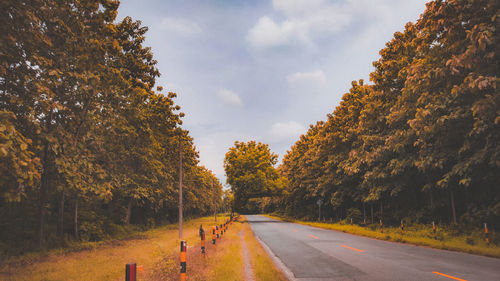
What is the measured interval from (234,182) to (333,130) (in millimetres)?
18559

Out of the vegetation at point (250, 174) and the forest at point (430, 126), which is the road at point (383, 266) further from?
the vegetation at point (250, 174)

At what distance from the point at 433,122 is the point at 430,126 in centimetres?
126

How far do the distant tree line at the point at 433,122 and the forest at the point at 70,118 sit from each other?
12.5 m

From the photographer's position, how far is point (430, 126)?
12625 mm

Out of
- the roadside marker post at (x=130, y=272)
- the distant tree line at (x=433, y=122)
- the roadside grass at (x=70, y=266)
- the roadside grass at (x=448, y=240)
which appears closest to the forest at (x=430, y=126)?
the distant tree line at (x=433, y=122)

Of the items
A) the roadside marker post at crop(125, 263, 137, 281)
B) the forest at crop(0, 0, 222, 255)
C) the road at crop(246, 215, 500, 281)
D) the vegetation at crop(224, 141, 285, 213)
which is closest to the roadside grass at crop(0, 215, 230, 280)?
the forest at crop(0, 0, 222, 255)

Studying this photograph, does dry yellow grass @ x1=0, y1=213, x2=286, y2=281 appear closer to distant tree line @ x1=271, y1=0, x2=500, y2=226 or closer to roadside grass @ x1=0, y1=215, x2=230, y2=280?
roadside grass @ x1=0, y1=215, x2=230, y2=280

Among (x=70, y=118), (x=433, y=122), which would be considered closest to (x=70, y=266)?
(x=70, y=118)

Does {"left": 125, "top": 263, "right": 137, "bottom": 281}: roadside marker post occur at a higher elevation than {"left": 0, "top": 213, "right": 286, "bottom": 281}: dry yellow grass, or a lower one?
higher

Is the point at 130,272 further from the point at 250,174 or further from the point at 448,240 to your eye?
the point at 250,174

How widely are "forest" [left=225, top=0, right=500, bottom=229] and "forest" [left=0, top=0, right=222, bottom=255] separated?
1253 cm

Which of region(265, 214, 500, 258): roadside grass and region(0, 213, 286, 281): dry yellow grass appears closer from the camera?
region(0, 213, 286, 281): dry yellow grass

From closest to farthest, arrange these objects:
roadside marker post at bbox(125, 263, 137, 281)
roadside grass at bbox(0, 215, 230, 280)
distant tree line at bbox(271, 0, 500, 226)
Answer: roadside marker post at bbox(125, 263, 137, 281) < roadside grass at bbox(0, 215, 230, 280) < distant tree line at bbox(271, 0, 500, 226)

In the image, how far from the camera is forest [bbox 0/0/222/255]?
25.0 ft
